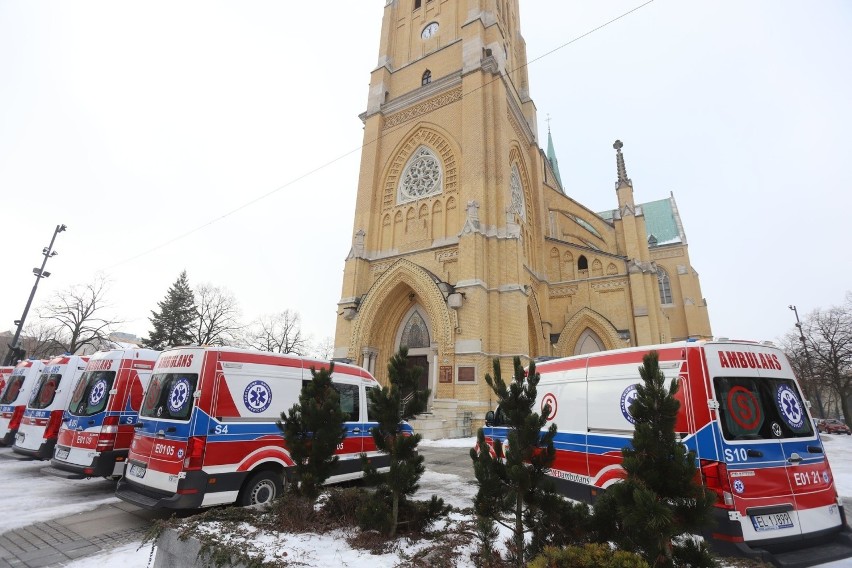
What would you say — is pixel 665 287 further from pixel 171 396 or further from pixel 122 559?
pixel 122 559

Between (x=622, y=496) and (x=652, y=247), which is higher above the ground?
(x=652, y=247)

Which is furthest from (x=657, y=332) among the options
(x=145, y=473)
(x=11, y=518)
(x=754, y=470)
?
(x=11, y=518)

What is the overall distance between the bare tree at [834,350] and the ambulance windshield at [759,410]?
2890cm

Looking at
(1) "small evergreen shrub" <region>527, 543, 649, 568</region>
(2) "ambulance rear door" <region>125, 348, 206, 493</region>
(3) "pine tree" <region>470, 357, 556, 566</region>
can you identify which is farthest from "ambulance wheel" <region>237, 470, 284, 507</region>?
(1) "small evergreen shrub" <region>527, 543, 649, 568</region>

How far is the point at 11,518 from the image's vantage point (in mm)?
5551

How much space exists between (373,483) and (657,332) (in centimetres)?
2084

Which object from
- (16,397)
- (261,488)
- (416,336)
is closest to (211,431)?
(261,488)

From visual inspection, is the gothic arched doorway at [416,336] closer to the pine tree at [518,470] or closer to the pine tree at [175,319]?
the pine tree at [518,470]

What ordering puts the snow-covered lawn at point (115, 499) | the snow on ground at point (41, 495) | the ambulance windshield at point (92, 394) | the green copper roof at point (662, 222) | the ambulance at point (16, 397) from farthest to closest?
1. the green copper roof at point (662, 222)
2. the ambulance at point (16, 397)
3. the ambulance windshield at point (92, 394)
4. the snow on ground at point (41, 495)
5. the snow-covered lawn at point (115, 499)

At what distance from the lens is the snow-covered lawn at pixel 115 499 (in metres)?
3.58

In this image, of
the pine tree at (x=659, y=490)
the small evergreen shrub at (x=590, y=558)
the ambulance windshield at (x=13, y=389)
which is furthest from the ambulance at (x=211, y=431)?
the ambulance windshield at (x=13, y=389)

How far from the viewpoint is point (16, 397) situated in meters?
11.3

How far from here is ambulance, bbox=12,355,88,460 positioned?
360 inches

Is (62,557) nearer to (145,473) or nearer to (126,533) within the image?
(126,533)
